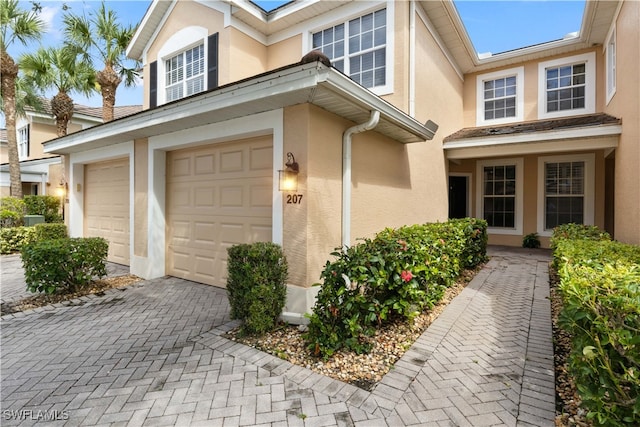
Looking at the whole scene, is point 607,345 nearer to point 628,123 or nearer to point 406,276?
point 406,276

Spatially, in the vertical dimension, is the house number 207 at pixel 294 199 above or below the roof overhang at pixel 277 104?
below

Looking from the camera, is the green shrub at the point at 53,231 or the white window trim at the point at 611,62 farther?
the green shrub at the point at 53,231

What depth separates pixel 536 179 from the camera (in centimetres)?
1009

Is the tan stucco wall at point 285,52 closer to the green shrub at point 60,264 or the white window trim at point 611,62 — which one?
the green shrub at point 60,264

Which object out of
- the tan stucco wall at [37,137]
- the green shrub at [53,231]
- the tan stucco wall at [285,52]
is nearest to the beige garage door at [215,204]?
the tan stucco wall at [285,52]

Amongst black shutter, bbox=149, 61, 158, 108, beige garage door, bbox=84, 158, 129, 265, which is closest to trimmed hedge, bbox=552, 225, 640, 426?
beige garage door, bbox=84, 158, 129, 265

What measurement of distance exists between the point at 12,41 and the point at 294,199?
14.7 m

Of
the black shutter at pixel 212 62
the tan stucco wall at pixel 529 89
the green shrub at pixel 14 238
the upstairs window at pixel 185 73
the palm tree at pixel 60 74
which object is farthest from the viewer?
the palm tree at pixel 60 74

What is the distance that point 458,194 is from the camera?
1122 cm

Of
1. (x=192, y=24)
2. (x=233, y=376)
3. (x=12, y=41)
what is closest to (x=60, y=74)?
(x=12, y=41)

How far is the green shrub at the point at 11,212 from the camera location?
10328 millimetres

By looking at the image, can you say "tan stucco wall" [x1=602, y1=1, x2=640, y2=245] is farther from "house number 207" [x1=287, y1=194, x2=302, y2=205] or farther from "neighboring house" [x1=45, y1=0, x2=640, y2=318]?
"house number 207" [x1=287, y1=194, x2=302, y2=205]

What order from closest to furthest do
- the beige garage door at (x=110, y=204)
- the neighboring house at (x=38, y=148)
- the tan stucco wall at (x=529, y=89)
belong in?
1. the beige garage door at (x=110, y=204)
2. the tan stucco wall at (x=529, y=89)
3. the neighboring house at (x=38, y=148)

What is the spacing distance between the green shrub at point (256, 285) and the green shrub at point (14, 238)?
393 inches
